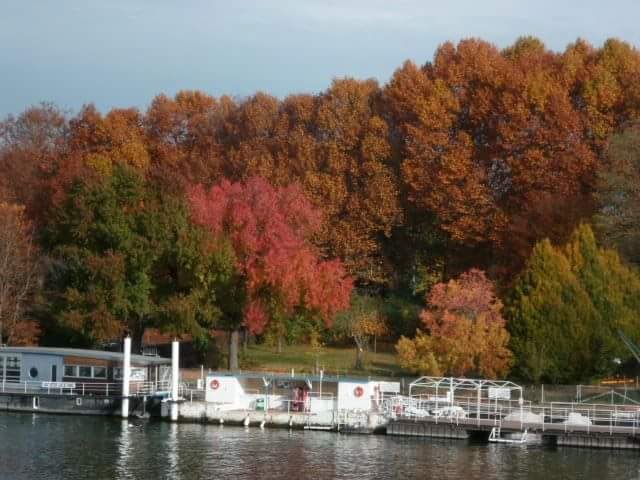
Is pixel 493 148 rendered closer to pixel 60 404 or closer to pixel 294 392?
pixel 294 392

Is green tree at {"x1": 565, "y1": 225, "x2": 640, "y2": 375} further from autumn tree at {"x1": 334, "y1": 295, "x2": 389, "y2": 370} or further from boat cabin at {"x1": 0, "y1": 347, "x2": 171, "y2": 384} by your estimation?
boat cabin at {"x1": 0, "y1": 347, "x2": 171, "y2": 384}

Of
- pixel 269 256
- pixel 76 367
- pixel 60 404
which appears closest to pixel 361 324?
pixel 269 256

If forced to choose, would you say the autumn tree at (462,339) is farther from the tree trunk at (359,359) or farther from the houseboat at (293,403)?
the tree trunk at (359,359)

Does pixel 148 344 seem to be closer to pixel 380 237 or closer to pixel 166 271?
pixel 166 271

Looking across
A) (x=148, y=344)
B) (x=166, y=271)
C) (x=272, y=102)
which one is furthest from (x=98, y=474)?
(x=272, y=102)

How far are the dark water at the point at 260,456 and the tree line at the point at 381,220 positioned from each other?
602 inches

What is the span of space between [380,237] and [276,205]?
1664 cm

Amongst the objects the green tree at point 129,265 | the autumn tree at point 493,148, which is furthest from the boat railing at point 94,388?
the autumn tree at point 493,148

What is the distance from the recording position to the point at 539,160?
89438 mm

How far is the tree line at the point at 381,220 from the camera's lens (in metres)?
76.1

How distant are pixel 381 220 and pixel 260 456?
41902mm

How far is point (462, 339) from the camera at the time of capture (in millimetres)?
73625

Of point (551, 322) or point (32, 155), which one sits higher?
point (32, 155)

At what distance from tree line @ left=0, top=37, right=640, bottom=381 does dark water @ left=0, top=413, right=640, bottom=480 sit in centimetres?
1530
